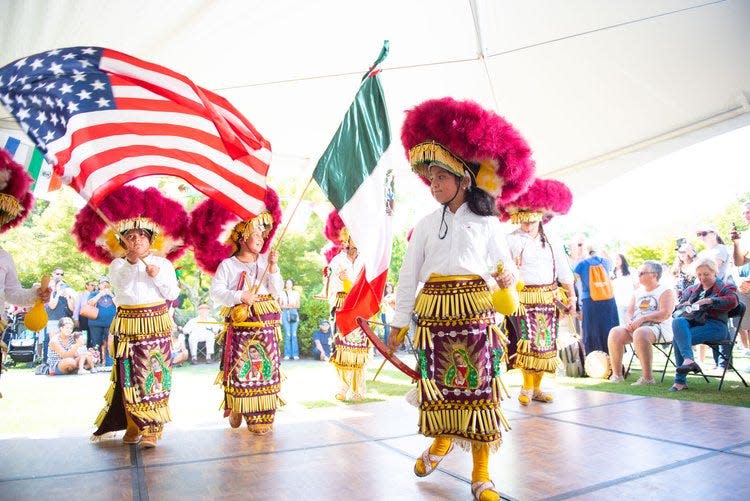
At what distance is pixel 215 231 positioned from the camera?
4.83 metres

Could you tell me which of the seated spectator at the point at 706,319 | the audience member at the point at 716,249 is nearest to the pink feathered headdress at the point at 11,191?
the seated spectator at the point at 706,319

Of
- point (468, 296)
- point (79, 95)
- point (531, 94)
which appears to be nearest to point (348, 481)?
point (468, 296)

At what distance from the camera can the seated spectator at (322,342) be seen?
11.8m

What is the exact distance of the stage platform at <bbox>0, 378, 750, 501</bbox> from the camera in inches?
117

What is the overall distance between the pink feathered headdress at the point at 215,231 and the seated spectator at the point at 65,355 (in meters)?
5.95

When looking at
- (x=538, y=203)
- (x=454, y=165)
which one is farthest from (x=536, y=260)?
(x=454, y=165)

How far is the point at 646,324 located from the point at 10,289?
6.89 meters

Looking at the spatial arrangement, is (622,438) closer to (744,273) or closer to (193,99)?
(193,99)

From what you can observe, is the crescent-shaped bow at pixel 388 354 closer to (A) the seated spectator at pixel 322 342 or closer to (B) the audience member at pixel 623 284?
(B) the audience member at pixel 623 284

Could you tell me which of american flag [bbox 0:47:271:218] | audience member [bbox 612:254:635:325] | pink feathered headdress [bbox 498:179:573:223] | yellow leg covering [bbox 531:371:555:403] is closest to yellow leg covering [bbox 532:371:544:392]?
yellow leg covering [bbox 531:371:555:403]

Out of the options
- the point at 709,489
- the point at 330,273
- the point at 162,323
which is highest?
the point at 330,273

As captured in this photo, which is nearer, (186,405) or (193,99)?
(193,99)

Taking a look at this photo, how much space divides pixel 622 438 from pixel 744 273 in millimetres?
4654

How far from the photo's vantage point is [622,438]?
398cm
